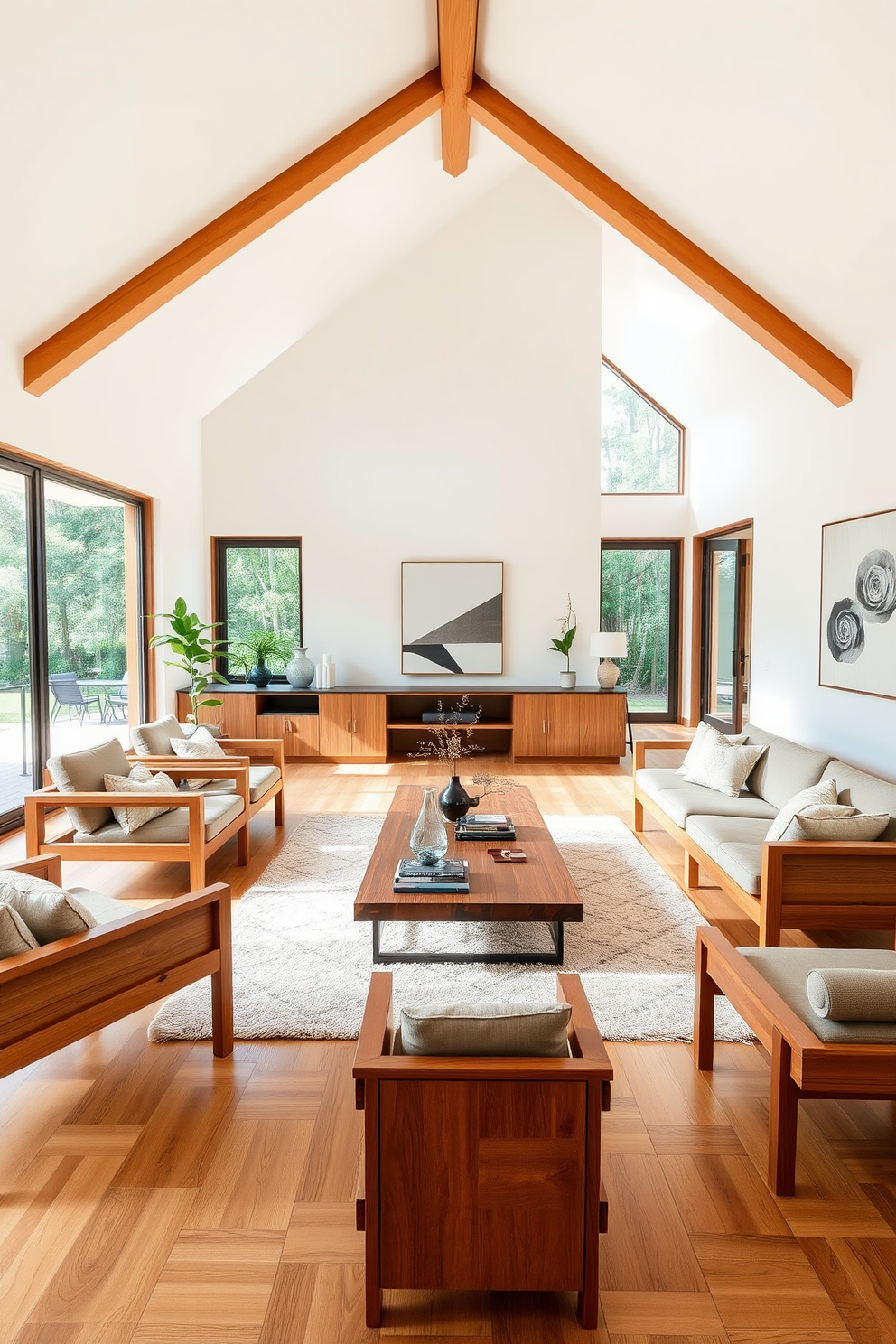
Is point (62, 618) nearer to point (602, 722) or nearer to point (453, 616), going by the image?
point (453, 616)

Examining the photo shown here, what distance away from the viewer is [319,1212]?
2.07 meters

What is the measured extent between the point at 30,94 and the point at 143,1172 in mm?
3971

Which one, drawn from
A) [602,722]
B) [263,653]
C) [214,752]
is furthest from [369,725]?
[214,752]

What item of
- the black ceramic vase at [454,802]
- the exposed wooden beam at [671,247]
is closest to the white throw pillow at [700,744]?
the black ceramic vase at [454,802]

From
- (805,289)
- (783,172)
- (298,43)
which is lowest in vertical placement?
(805,289)

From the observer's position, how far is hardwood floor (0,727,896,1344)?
1.75 meters

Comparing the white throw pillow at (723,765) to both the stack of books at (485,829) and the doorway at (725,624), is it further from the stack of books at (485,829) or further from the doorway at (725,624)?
the doorway at (725,624)

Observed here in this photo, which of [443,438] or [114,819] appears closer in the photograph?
[114,819]

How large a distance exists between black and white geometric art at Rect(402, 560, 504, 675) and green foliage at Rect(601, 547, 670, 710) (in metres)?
2.09

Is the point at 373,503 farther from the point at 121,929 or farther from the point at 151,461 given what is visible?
the point at 121,929

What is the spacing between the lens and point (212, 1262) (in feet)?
6.24

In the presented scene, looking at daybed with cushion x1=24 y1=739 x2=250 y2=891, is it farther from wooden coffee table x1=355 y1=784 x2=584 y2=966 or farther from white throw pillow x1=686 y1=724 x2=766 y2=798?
white throw pillow x1=686 y1=724 x2=766 y2=798

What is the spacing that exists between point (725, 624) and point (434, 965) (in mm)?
6047


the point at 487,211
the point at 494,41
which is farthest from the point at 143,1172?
the point at 487,211
